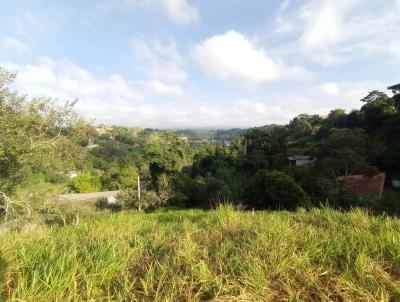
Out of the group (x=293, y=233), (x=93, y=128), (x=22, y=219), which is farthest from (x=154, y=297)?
(x=93, y=128)

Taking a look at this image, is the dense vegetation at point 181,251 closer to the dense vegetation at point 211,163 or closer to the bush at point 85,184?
the dense vegetation at point 211,163

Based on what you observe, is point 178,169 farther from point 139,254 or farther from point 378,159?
point 139,254

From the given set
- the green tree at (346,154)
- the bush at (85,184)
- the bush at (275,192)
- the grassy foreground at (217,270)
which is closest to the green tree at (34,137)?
the grassy foreground at (217,270)

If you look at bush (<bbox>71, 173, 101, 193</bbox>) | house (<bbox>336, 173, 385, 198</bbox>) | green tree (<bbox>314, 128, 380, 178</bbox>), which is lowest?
bush (<bbox>71, 173, 101, 193</bbox>)

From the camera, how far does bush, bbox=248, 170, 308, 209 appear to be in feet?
54.6

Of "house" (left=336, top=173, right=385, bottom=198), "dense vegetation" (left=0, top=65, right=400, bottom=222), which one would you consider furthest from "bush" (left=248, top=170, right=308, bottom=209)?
"house" (left=336, top=173, right=385, bottom=198)

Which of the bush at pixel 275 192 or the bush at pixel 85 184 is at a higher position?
the bush at pixel 275 192

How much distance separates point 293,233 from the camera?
3.46 m

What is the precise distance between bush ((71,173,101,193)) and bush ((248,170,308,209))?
34809 millimetres

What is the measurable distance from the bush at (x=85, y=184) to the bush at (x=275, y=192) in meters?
34.8

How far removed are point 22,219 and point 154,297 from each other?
10517 mm

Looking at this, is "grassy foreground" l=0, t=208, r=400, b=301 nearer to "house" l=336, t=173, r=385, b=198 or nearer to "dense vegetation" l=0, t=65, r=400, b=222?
"dense vegetation" l=0, t=65, r=400, b=222

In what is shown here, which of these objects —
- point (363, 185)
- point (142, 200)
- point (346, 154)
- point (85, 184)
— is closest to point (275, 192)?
point (346, 154)

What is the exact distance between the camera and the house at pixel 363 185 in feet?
58.4
